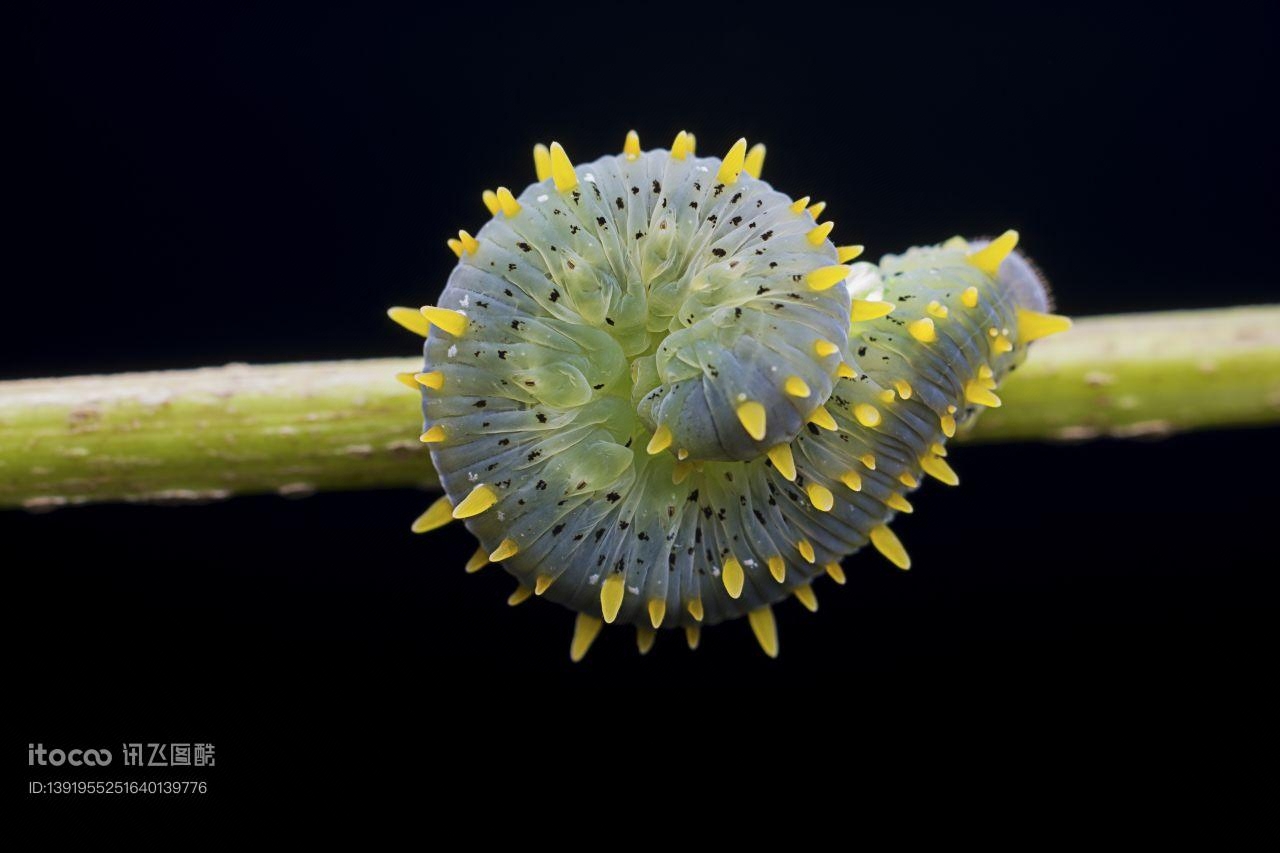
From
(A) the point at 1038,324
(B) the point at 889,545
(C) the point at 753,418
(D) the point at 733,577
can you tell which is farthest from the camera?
(A) the point at 1038,324

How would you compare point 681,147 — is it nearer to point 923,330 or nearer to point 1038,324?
point 923,330

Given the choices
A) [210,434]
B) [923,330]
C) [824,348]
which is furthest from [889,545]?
[210,434]

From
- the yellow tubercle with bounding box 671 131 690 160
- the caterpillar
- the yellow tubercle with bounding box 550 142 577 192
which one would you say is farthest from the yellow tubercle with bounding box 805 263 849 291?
the yellow tubercle with bounding box 550 142 577 192

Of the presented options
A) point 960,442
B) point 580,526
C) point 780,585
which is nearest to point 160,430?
point 580,526

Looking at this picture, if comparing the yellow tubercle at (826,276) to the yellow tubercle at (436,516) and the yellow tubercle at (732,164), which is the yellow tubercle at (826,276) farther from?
the yellow tubercle at (436,516)

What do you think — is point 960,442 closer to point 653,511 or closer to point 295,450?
point 653,511

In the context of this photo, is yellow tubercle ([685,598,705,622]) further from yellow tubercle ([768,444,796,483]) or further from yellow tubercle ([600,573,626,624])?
yellow tubercle ([768,444,796,483])

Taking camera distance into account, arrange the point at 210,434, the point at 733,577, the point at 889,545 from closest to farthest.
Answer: the point at 733,577 < the point at 889,545 < the point at 210,434
